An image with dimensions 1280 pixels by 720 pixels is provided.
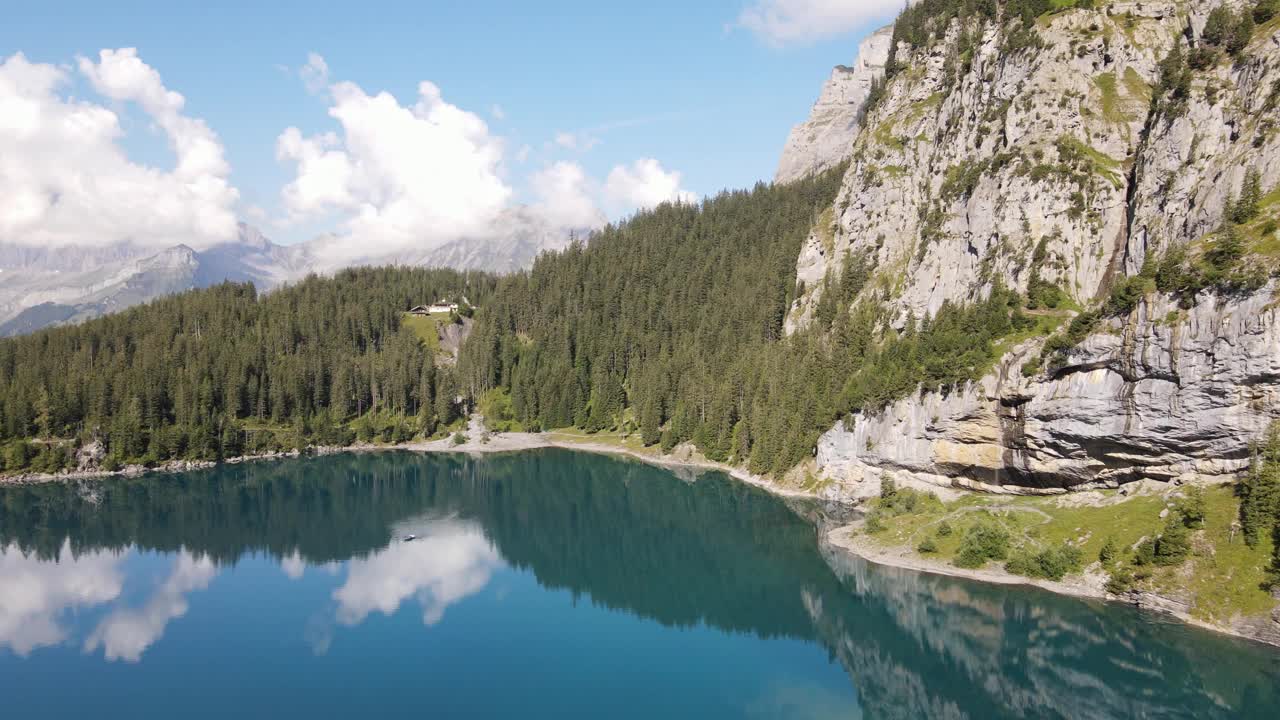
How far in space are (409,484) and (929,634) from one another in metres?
88.2

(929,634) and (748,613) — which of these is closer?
(929,634)

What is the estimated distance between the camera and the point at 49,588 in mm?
74688

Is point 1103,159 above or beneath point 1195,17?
beneath

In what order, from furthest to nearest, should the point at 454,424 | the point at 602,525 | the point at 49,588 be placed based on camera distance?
the point at 454,424 < the point at 602,525 < the point at 49,588

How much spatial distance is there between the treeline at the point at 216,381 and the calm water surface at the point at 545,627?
1205 inches

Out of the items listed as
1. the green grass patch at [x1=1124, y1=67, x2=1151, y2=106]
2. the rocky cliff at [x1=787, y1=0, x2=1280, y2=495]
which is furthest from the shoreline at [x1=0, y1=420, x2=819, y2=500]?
the green grass patch at [x1=1124, y1=67, x2=1151, y2=106]

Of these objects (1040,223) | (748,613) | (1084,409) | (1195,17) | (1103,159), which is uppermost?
(1195,17)

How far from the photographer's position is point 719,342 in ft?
480

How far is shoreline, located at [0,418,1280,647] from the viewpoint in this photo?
181ft

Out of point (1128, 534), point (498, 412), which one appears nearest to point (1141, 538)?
point (1128, 534)

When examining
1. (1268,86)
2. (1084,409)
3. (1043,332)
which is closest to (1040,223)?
(1043,332)

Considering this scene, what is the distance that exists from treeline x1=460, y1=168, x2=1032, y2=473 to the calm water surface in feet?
61.0

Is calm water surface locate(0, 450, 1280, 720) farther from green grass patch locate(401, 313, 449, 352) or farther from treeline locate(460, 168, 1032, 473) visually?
green grass patch locate(401, 313, 449, 352)

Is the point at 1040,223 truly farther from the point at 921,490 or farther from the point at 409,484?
the point at 409,484
